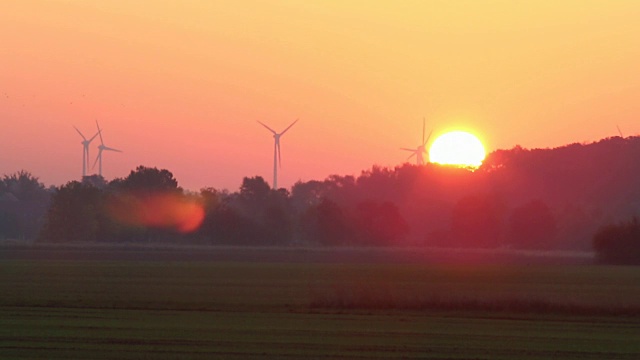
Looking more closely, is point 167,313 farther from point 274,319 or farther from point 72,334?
point 72,334

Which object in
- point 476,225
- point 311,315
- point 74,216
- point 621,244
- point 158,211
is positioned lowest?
point 311,315

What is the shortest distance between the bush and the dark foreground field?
23722mm

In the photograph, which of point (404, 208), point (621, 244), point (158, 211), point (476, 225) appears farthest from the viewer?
point (404, 208)

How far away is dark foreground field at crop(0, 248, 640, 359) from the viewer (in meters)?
26.4

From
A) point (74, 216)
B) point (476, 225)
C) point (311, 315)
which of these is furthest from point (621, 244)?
point (74, 216)

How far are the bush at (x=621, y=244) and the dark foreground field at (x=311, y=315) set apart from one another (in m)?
23.7

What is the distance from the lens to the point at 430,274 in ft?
214

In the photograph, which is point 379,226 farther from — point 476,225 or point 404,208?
point 404,208

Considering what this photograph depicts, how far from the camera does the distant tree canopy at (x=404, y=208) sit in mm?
138750

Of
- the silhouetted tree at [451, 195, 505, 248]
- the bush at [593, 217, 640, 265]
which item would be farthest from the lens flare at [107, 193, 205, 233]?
the bush at [593, 217, 640, 265]

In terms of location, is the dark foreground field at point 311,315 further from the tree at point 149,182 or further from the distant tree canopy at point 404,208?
the tree at point 149,182

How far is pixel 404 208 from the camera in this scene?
172375 mm

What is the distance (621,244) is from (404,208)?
83.7 m

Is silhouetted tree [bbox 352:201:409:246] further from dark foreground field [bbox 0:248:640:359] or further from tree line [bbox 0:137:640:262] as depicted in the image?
dark foreground field [bbox 0:248:640:359]
